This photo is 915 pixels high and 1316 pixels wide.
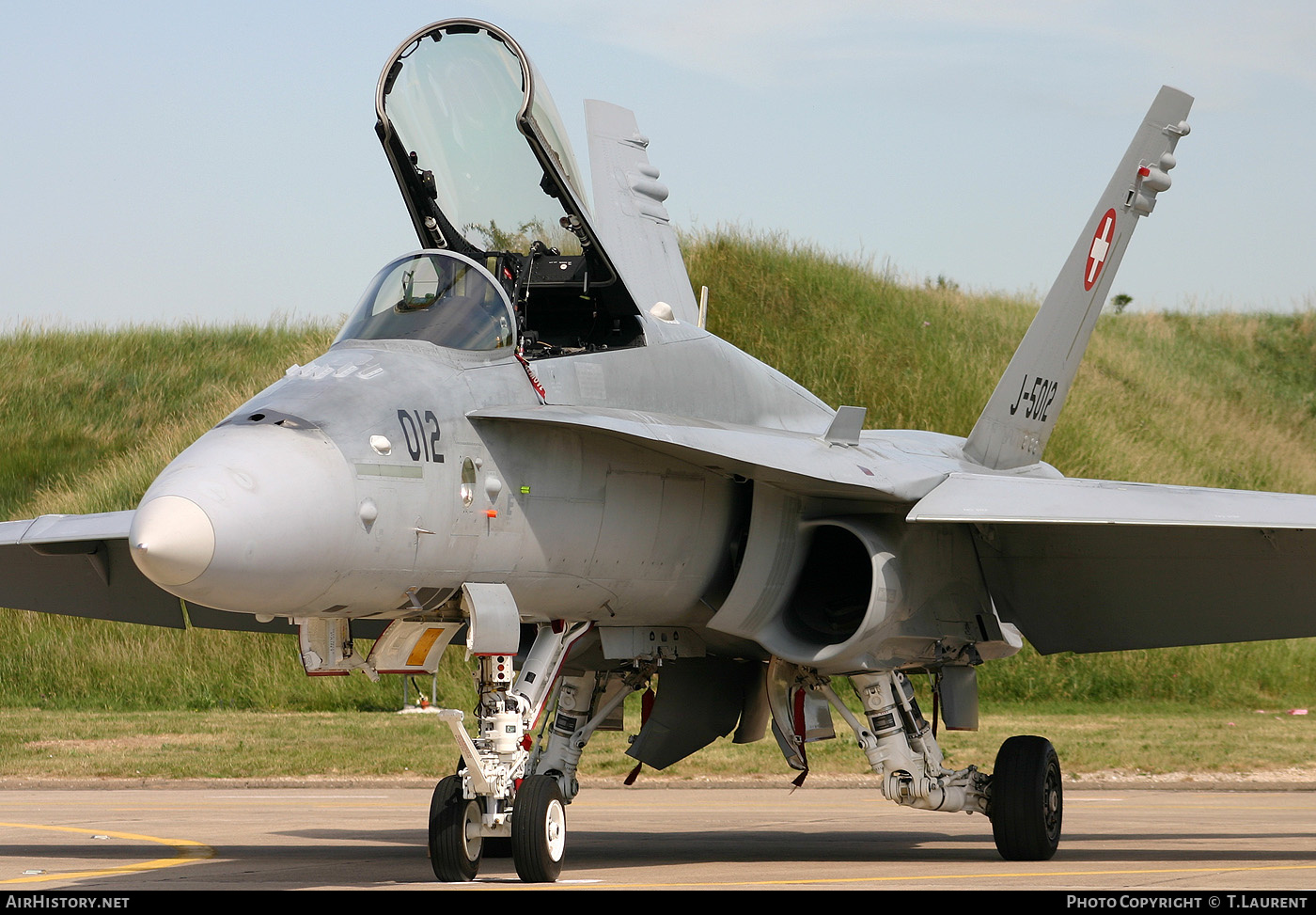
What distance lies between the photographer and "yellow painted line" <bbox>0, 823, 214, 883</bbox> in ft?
26.7

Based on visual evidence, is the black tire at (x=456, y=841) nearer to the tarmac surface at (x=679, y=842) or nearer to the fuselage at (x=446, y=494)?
the tarmac surface at (x=679, y=842)

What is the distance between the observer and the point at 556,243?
8.67m

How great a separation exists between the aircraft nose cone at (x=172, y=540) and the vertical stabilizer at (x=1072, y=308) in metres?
6.79

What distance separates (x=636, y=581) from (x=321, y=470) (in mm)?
2567

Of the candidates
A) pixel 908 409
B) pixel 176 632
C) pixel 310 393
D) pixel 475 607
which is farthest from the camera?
pixel 908 409

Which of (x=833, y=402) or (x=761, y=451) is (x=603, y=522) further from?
(x=833, y=402)

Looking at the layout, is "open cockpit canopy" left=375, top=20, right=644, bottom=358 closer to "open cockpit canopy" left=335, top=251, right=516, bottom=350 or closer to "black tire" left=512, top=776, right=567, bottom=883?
"open cockpit canopy" left=335, top=251, right=516, bottom=350

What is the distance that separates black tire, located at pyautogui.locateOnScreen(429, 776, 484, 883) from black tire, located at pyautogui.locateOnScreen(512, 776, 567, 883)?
34 centimetres

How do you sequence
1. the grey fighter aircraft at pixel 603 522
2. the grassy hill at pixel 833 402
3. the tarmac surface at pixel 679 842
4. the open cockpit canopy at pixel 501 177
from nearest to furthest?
the grey fighter aircraft at pixel 603 522 < the tarmac surface at pixel 679 842 < the open cockpit canopy at pixel 501 177 < the grassy hill at pixel 833 402

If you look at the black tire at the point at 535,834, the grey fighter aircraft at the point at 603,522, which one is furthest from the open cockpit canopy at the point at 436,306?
the black tire at the point at 535,834

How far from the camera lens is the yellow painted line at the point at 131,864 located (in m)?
8.12

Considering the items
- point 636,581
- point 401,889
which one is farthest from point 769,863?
point 401,889

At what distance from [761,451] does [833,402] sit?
1930 cm

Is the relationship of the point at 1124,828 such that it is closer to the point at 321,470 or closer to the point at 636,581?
the point at 636,581
